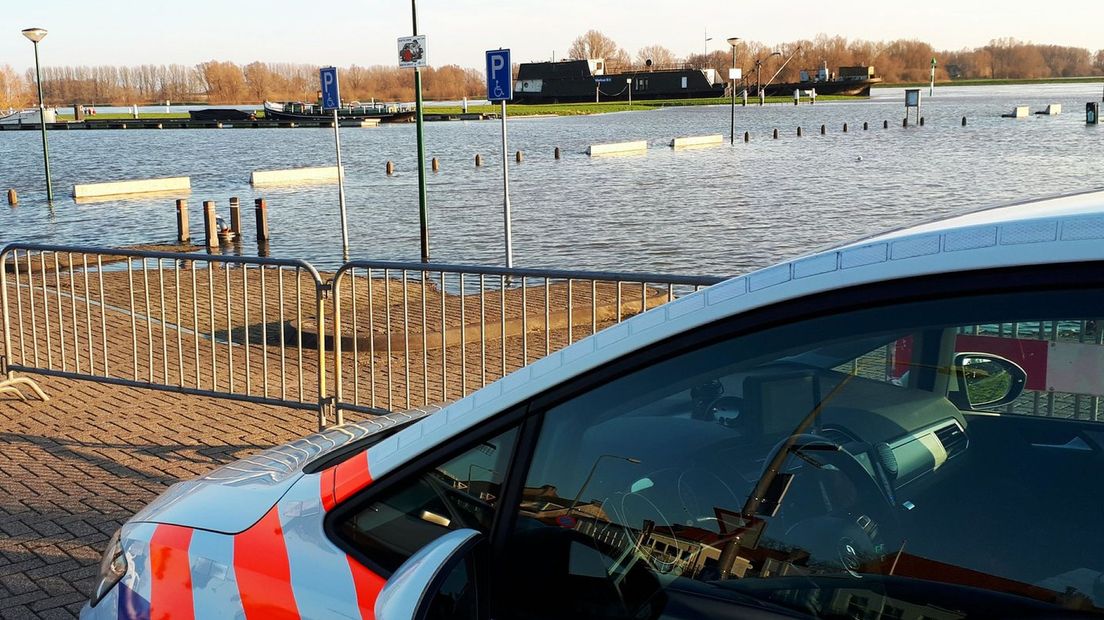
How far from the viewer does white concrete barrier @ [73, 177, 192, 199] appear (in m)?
32.7

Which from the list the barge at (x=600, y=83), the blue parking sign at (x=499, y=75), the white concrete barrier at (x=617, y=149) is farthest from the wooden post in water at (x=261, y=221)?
the barge at (x=600, y=83)

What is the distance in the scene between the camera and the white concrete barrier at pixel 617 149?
5009 centimetres

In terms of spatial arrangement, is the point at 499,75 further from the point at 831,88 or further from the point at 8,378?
the point at 831,88

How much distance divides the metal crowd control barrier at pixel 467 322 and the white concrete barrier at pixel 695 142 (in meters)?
43.6

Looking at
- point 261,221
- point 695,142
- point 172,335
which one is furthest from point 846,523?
point 695,142

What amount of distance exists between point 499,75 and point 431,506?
44.8ft

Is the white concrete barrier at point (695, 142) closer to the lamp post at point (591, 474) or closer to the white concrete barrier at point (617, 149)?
the white concrete barrier at point (617, 149)

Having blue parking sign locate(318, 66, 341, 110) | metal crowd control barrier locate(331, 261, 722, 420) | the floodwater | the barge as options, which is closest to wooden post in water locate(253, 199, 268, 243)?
the floodwater

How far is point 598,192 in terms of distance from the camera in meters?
33.1

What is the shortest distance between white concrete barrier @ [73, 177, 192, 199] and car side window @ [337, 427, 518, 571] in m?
33.2

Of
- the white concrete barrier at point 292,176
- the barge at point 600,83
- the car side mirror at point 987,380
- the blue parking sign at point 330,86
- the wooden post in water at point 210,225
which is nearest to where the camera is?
the car side mirror at point 987,380

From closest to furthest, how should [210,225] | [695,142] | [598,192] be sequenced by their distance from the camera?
1. [210,225]
2. [598,192]
3. [695,142]

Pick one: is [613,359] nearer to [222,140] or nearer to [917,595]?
[917,595]

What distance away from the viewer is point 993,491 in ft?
5.61
